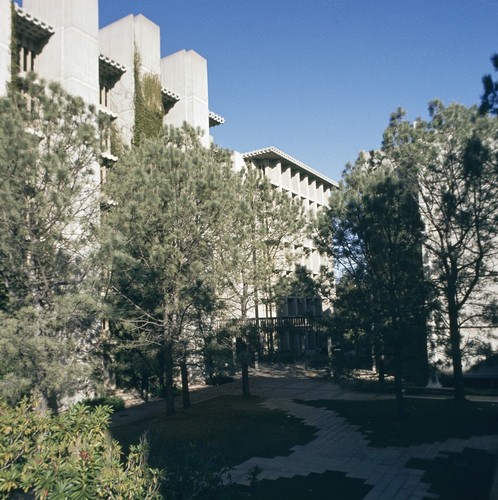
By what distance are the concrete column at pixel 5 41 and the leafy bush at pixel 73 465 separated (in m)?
16.7

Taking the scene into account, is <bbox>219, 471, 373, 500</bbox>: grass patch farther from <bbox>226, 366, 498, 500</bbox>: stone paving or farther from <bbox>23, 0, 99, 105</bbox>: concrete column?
<bbox>23, 0, 99, 105</bbox>: concrete column

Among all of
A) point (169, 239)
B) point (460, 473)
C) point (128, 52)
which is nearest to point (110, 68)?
point (128, 52)

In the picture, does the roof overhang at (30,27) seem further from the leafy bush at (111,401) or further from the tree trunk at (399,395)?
the tree trunk at (399,395)

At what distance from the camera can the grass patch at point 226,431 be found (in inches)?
516

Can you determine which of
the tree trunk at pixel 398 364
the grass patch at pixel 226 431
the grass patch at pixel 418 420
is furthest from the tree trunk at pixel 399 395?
the grass patch at pixel 226 431

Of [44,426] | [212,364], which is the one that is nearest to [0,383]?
[44,426]

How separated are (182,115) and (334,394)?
Answer: 765 inches

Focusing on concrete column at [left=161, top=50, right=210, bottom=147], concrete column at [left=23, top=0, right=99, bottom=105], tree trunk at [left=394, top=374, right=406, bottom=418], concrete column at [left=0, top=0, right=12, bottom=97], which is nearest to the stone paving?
tree trunk at [left=394, top=374, right=406, bottom=418]

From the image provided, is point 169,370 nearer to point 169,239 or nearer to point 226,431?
point 226,431

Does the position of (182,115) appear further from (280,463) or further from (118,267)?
(280,463)

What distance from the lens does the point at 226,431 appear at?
15.5 m

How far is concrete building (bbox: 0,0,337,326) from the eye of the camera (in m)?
22.3

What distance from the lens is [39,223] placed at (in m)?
13.6

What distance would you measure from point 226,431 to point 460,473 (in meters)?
7.34
